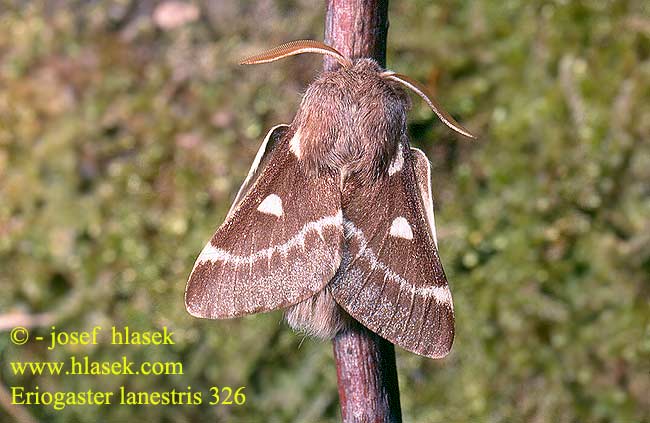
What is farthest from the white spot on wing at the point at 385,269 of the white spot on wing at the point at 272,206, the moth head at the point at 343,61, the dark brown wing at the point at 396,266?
the moth head at the point at 343,61

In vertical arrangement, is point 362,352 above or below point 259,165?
below

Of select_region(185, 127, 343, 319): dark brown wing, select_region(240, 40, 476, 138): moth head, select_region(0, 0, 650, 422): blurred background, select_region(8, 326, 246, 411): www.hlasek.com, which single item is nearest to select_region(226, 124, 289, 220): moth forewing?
select_region(185, 127, 343, 319): dark brown wing

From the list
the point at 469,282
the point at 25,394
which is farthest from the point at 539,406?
the point at 25,394

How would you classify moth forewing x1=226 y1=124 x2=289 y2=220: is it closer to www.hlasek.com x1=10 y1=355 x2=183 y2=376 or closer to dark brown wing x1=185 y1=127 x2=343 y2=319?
dark brown wing x1=185 y1=127 x2=343 y2=319

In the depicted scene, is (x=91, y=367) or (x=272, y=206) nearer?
(x=272, y=206)

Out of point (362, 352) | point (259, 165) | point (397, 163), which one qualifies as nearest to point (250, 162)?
point (259, 165)

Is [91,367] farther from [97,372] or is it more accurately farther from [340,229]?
[340,229]

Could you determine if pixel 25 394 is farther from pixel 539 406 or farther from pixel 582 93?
pixel 582 93
